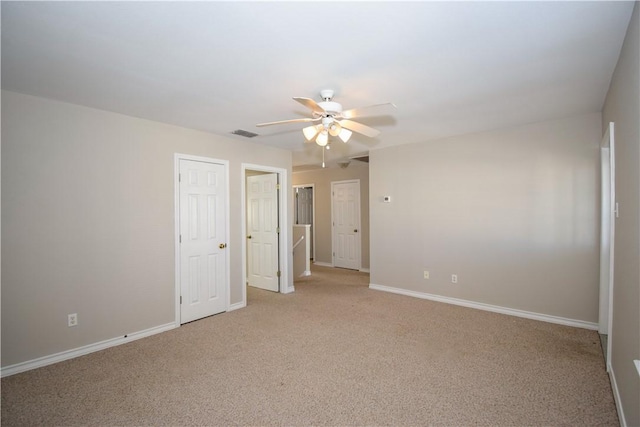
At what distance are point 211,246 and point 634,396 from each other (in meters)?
4.14

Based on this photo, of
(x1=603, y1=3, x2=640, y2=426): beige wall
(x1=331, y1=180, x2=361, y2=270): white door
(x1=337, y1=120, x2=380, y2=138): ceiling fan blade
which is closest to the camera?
(x1=603, y1=3, x2=640, y2=426): beige wall

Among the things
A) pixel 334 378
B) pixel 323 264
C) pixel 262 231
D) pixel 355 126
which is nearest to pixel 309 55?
pixel 355 126

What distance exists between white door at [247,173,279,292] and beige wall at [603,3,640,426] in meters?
4.21

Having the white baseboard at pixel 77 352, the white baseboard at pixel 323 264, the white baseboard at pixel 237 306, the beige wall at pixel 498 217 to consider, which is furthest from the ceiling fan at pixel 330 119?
the white baseboard at pixel 323 264

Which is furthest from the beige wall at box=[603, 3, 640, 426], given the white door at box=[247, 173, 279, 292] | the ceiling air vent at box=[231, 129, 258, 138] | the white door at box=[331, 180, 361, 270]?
the white door at box=[331, 180, 361, 270]

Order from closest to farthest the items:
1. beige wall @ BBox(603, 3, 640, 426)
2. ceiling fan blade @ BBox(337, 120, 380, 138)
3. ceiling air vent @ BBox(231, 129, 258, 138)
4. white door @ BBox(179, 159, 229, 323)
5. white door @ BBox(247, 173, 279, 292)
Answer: beige wall @ BBox(603, 3, 640, 426)
ceiling fan blade @ BBox(337, 120, 380, 138)
white door @ BBox(179, 159, 229, 323)
ceiling air vent @ BBox(231, 129, 258, 138)
white door @ BBox(247, 173, 279, 292)

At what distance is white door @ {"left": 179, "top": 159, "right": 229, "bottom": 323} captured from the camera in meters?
4.09

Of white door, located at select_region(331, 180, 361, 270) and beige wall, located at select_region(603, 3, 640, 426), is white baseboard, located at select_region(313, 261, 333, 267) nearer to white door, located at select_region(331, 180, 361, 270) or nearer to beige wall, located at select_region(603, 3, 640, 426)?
white door, located at select_region(331, 180, 361, 270)

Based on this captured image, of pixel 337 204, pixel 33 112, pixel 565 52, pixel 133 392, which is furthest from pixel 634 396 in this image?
pixel 337 204

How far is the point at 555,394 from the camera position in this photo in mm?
2434

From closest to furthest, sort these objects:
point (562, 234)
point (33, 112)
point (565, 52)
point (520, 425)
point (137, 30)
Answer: point (137, 30) < point (520, 425) < point (565, 52) < point (33, 112) < point (562, 234)

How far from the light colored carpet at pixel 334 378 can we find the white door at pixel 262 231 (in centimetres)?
155

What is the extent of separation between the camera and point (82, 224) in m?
3.23

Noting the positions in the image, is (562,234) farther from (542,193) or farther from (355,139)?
(355,139)
